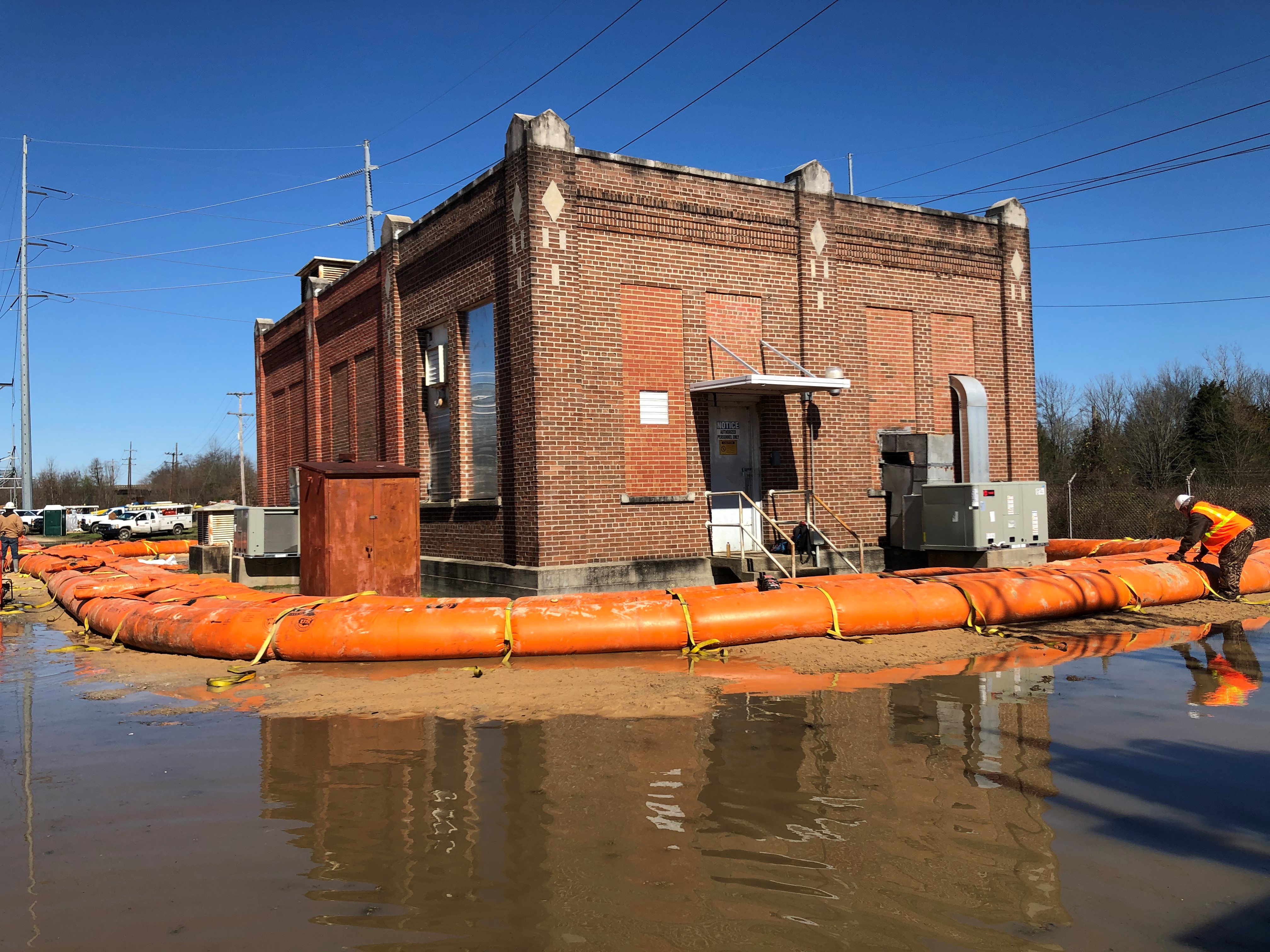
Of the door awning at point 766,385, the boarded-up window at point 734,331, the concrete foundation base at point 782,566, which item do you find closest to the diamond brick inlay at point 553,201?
the boarded-up window at point 734,331

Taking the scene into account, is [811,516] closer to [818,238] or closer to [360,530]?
[818,238]

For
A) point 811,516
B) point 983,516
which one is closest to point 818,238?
point 811,516

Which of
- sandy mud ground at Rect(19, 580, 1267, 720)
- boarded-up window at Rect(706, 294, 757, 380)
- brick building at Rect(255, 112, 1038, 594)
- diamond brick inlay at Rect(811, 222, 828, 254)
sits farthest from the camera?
diamond brick inlay at Rect(811, 222, 828, 254)

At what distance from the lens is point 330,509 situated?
38.4ft

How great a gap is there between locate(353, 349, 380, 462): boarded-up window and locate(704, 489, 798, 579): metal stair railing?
7.94m

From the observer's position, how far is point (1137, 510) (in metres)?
20.8

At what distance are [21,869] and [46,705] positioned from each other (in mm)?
4196

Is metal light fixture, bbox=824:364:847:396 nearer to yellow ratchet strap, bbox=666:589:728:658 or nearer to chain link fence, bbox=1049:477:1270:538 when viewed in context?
yellow ratchet strap, bbox=666:589:728:658

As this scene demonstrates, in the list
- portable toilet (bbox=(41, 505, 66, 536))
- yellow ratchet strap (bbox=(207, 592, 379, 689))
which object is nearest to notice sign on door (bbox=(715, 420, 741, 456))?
yellow ratchet strap (bbox=(207, 592, 379, 689))

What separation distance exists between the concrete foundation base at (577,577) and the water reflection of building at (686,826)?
19.1ft

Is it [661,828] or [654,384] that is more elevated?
[654,384]

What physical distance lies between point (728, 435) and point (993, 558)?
477cm

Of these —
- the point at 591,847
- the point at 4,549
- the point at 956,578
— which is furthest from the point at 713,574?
the point at 4,549

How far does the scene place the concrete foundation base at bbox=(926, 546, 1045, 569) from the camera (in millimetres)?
14312
